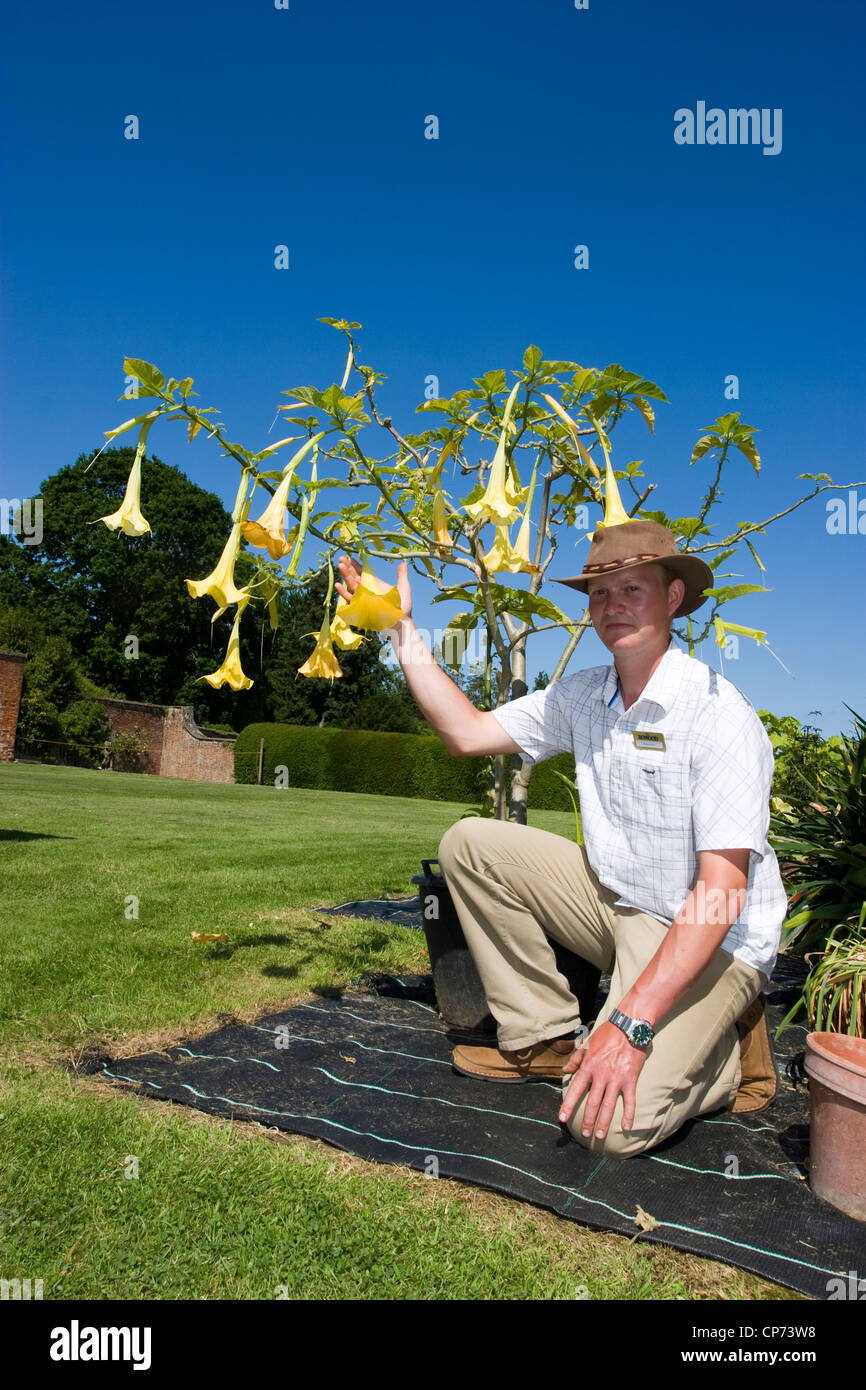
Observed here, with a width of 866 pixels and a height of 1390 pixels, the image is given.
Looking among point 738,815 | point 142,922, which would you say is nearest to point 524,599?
point 738,815

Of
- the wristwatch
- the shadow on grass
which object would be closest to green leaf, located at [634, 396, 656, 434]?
the wristwatch

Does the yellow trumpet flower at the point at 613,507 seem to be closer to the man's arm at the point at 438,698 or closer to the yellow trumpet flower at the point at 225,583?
the man's arm at the point at 438,698

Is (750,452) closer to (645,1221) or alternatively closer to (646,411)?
(646,411)

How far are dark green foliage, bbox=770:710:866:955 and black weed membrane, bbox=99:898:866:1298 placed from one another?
449 mm

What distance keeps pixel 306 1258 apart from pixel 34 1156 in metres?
Answer: 0.74

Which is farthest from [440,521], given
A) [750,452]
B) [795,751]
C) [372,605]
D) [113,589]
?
[113,589]

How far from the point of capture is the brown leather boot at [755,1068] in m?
2.41

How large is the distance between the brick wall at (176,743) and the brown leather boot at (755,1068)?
2319 centimetres

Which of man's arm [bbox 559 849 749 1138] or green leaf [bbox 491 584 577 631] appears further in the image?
green leaf [bbox 491 584 577 631]

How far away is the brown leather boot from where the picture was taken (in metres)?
2.41

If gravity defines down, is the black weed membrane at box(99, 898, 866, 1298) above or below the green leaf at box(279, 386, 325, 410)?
below

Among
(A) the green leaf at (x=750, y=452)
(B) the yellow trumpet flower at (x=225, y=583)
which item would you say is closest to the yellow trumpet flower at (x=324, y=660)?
(B) the yellow trumpet flower at (x=225, y=583)

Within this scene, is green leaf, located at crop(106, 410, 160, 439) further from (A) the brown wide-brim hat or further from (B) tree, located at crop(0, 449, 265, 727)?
(B) tree, located at crop(0, 449, 265, 727)
